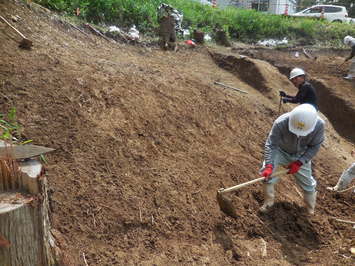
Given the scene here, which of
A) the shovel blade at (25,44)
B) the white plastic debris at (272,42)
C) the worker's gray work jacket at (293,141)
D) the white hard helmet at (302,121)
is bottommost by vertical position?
the worker's gray work jacket at (293,141)

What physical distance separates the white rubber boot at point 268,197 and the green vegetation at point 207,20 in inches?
246

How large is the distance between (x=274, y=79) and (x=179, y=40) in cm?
305

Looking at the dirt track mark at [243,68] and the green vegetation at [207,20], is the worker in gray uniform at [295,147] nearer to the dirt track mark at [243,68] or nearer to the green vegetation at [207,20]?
the dirt track mark at [243,68]

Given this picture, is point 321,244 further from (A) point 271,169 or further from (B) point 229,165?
(B) point 229,165

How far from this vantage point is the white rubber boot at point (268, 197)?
4453 mm

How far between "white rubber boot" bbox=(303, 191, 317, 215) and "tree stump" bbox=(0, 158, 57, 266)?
3.59 metres

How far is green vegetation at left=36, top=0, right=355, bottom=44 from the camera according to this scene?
9.08 meters

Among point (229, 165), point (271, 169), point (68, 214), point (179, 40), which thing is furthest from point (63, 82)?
point (179, 40)

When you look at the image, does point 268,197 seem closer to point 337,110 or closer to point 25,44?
point 25,44

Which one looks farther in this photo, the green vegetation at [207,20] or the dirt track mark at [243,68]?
the dirt track mark at [243,68]

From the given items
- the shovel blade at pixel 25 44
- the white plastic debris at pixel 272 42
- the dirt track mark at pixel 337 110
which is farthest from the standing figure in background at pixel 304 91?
the white plastic debris at pixel 272 42

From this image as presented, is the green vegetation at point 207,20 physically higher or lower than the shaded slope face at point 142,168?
higher

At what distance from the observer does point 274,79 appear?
968 cm

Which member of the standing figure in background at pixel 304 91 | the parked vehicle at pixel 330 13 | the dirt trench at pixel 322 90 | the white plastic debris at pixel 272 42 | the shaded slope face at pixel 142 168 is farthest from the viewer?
the parked vehicle at pixel 330 13
